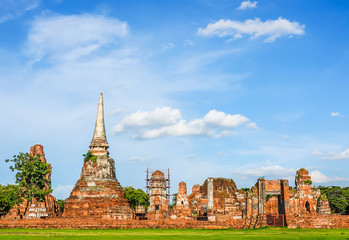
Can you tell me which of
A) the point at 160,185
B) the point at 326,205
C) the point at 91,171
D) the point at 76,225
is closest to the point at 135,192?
the point at 160,185

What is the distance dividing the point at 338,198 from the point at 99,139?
137 feet

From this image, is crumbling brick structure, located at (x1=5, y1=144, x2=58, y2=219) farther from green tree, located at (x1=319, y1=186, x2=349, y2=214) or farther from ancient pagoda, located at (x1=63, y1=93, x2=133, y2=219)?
green tree, located at (x1=319, y1=186, x2=349, y2=214)

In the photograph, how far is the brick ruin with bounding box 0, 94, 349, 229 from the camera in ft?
101

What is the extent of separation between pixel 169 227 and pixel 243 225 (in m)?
5.70

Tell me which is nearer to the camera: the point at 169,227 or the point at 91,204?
the point at 169,227

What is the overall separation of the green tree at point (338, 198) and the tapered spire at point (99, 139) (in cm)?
4012

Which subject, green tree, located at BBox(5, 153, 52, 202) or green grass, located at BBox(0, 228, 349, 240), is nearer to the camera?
green grass, located at BBox(0, 228, 349, 240)

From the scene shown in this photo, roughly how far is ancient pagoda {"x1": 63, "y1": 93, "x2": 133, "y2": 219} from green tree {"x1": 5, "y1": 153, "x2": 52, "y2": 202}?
3.36 meters

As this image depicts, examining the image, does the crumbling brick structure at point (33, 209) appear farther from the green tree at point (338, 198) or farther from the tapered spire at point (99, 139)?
the green tree at point (338, 198)

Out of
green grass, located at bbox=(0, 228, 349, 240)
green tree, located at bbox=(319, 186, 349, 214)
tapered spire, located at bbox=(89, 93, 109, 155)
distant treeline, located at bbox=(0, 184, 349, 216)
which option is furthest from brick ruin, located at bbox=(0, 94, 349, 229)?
green tree, located at bbox=(319, 186, 349, 214)

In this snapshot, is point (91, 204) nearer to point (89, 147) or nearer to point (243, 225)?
point (89, 147)

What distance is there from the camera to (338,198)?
65.1 meters

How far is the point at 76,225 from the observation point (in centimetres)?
3125

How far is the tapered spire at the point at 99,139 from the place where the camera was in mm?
46812
